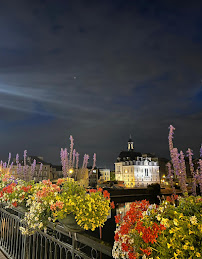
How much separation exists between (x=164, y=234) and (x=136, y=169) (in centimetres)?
9793

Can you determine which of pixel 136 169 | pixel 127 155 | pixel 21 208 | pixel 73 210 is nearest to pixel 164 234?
pixel 73 210

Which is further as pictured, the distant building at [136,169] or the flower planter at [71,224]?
the distant building at [136,169]

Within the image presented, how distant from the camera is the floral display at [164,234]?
1.94m

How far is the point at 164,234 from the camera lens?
6.89 feet

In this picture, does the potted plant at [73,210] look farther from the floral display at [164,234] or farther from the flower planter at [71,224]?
the floral display at [164,234]

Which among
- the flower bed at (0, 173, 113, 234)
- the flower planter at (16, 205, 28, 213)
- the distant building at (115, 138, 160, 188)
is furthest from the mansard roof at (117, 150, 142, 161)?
the flower bed at (0, 173, 113, 234)

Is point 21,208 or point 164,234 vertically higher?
point 164,234

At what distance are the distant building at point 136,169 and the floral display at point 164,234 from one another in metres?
95.0

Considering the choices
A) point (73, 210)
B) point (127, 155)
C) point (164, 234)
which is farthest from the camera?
point (127, 155)

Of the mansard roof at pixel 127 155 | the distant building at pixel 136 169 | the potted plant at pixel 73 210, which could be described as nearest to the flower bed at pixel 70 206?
the potted plant at pixel 73 210

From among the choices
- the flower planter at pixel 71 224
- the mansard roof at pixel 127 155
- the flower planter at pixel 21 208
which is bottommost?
the flower planter at pixel 21 208

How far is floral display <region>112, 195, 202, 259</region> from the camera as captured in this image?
1.94 metres

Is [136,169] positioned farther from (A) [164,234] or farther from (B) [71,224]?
(A) [164,234]

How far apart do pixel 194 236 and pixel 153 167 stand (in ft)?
344
